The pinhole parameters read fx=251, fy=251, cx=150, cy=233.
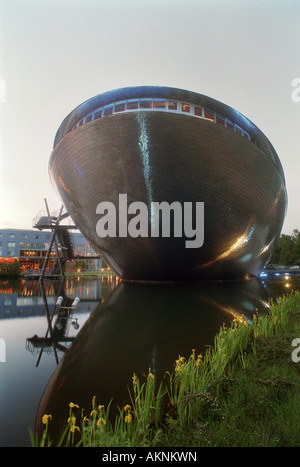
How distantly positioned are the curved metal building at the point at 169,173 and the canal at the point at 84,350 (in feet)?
24.3

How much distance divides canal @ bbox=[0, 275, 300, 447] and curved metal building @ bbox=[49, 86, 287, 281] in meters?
7.41

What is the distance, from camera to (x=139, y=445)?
199 centimetres

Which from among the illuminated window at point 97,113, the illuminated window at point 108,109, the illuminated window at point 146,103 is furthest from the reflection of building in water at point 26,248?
the illuminated window at point 146,103

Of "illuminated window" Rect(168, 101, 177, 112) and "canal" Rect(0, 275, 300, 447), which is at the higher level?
"illuminated window" Rect(168, 101, 177, 112)

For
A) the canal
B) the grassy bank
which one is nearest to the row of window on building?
the canal

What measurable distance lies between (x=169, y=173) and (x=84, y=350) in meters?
11.1

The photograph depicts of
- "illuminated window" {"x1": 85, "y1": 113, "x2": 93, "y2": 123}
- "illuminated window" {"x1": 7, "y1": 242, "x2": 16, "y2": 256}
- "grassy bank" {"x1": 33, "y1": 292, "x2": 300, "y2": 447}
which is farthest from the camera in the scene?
"illuminated window" {"x1": 7, "y1": 242, "x2": 16, "y2": 256}

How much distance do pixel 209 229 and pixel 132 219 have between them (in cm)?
506

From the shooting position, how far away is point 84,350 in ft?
16.9

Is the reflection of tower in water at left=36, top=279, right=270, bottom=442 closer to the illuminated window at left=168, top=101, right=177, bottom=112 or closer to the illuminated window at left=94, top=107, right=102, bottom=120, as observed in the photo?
the illuminated window at left=168, top=101, right=177, bottom=112

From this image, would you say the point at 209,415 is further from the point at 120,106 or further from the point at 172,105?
the point at 120,106

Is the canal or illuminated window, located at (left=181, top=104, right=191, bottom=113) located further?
illuminated window, located at (left=181, top=104, right=191, bottom=113)

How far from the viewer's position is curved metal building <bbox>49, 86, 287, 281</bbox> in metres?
13.2

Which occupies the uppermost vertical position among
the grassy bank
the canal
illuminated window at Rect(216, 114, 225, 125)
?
illuminated window at Rect(216, 114, 225, 125)
